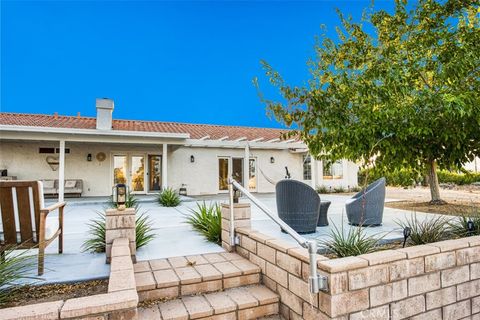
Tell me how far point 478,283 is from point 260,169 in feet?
40.5

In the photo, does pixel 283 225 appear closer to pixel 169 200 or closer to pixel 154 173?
pixel 169 200

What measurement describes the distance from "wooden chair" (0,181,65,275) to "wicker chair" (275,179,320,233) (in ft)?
10.00

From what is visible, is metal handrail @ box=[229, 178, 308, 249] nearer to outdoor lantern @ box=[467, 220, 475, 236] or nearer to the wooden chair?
the wooden chair

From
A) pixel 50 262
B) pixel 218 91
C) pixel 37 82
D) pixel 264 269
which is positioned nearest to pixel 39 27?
pixel 37 82

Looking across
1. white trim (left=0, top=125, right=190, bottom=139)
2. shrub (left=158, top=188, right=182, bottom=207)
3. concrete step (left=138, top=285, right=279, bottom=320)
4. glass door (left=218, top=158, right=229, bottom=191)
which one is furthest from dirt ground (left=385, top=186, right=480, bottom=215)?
white trim (left=0, top=125, right=190, bottom=139)

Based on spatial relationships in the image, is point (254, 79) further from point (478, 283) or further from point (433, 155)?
point (478, 283)

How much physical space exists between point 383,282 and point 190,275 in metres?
1.72

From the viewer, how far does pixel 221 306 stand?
2551 mm

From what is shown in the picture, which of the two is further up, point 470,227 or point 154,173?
point 154,173

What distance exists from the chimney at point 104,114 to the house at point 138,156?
35 millimetres

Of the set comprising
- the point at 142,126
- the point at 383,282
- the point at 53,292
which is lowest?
the point at 53,292

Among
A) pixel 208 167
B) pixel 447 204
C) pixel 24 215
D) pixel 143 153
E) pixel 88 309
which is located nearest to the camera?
pixel 88 309

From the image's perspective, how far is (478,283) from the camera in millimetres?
3000

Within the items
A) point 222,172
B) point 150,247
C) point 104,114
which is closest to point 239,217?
point 150,247
